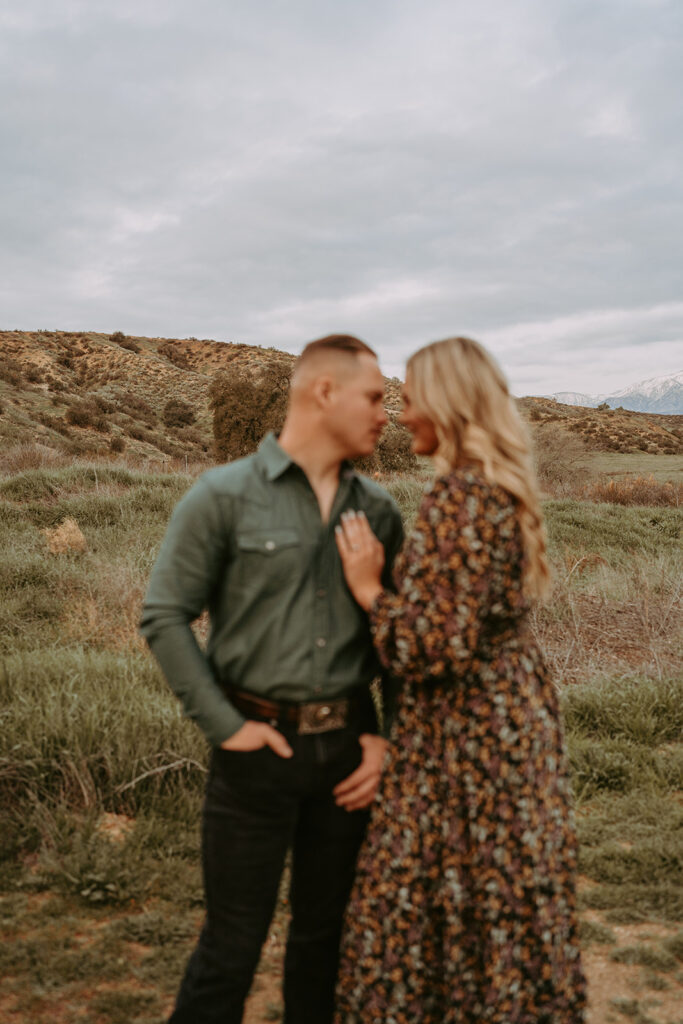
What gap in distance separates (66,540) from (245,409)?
12586mm

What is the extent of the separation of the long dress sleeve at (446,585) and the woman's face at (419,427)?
20cm

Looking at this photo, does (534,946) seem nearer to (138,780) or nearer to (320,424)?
(320,424)

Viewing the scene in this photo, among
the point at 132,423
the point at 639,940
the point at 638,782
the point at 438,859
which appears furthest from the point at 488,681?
the point at 132,423

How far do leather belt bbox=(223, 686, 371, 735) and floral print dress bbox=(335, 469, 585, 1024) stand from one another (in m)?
0.17

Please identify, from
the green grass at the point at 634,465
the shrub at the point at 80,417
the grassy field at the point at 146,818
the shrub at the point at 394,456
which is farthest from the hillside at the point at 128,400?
the grassy field at the point at 146,818

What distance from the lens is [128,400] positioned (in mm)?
35562

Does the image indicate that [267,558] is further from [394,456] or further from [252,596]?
[394,456]

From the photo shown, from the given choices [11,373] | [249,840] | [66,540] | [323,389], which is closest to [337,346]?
[323,389]

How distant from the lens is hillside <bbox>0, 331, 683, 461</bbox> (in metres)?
25.0

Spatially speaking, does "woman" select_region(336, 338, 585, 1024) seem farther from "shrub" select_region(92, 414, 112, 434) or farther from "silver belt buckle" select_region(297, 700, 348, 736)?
"shrub" select_region(92, 414, 112, 434)

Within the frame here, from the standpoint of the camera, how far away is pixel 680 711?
525cm

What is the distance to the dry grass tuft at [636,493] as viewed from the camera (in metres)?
18.2

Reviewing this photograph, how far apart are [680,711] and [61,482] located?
32.8 feet

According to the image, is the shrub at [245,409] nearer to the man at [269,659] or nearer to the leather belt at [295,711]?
the man at [269,659]
